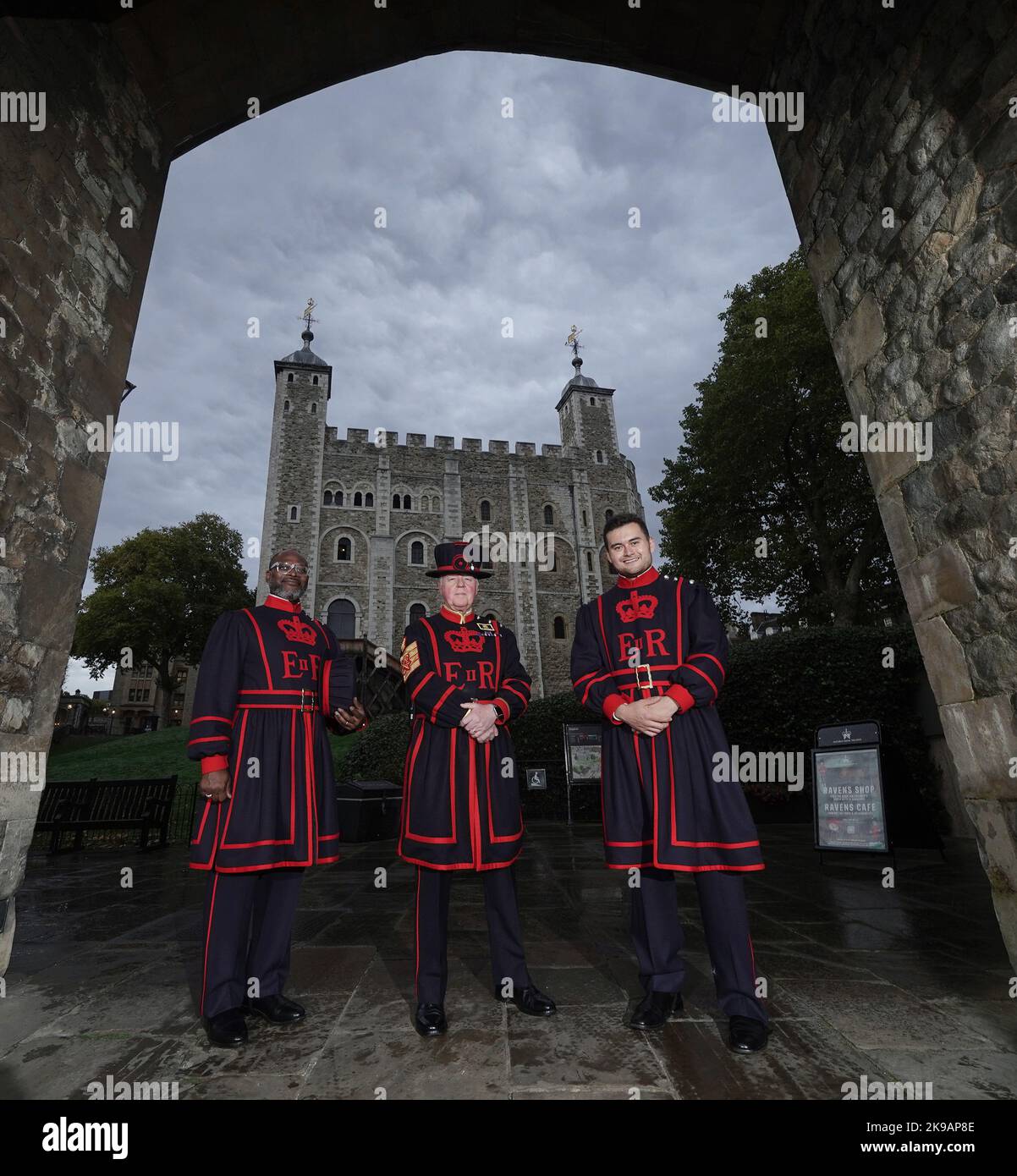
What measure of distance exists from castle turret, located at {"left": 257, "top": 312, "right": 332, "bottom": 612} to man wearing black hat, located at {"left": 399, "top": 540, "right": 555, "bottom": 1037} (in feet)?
96.0

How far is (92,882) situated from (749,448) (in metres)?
14.9

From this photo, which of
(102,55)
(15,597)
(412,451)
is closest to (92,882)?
(15,597)

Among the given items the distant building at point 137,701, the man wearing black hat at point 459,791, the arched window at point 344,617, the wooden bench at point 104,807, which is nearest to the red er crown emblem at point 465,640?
the man wearing black hat at point 459,791

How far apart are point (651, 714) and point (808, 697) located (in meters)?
8.62

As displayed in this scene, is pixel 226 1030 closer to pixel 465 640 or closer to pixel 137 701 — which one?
pixel 465 640

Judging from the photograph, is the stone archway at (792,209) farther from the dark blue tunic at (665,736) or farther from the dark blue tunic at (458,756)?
the dark blue tunic at (458,756)

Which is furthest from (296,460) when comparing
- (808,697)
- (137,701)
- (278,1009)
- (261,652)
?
(278,1009)

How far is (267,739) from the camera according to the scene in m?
2.88

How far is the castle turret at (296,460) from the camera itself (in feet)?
105

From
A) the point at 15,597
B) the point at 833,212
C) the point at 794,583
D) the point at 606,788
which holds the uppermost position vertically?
the point at 794,583

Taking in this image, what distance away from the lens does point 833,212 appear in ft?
11.8

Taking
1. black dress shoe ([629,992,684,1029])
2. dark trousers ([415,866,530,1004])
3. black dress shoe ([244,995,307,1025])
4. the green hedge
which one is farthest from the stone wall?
the green hedge

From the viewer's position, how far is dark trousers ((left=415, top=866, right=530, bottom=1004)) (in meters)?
2.64

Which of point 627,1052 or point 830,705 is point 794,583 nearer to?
point 830,705
